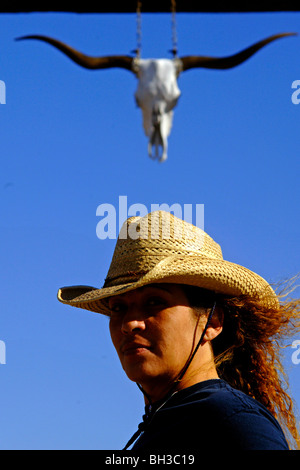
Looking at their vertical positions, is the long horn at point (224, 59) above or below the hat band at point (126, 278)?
below

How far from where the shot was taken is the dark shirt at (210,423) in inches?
129

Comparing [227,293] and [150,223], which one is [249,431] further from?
[150,223]

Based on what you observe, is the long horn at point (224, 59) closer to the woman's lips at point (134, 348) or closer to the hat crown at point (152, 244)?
the woman's lips at point (134, 348)


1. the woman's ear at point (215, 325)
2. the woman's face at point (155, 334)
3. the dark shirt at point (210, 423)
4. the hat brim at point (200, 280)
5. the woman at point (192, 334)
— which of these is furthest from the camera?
the woman's ear at point (215, 325)

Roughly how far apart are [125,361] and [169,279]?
1.54ft

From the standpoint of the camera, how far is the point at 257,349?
4.52 meters

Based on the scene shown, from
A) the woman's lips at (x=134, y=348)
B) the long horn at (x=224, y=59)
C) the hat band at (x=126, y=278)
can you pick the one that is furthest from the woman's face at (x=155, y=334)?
the long horn at (x=224, y=59)

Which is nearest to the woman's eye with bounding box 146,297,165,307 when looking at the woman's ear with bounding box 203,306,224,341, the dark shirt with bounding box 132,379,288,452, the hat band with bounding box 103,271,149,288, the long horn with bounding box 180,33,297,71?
the hat band with bounding box 103,271,149,288

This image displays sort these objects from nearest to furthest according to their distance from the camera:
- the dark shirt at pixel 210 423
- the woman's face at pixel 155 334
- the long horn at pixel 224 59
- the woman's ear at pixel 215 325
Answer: the long horn at pixel 224 59 < the dark shirt at pixel 210 423 < the woman's face at pixel 155 334 < the woman's ear at pixel 215 325

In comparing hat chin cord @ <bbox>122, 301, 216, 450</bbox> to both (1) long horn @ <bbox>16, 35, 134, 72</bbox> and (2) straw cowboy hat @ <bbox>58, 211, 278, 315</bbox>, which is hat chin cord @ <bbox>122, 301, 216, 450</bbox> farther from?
(1) long horn @ <bbox>16, 35, 134, 72</bbox>

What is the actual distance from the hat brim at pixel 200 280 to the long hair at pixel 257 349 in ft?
0.23

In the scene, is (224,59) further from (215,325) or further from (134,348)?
(215,325)
